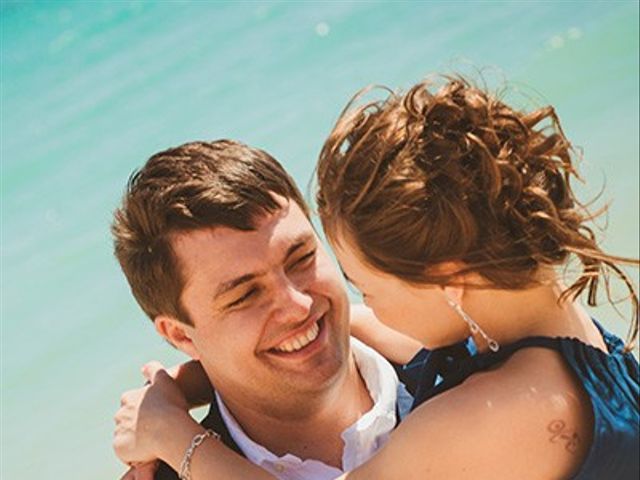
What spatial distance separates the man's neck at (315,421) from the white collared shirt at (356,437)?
0.06m

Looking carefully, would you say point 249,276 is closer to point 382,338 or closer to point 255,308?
point 255,308

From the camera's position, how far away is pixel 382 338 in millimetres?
4105

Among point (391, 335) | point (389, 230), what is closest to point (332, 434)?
point (391, 335)

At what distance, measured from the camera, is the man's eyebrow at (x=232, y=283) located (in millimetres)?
3588

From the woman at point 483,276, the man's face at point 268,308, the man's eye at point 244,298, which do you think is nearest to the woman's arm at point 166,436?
the man's face at point 268,308

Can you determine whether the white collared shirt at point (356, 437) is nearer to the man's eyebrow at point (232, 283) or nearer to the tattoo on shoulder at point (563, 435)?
the man's eyebrow at point (232, 283)

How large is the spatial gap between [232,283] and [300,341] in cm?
33

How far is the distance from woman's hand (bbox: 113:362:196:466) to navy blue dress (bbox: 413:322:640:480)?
1.04m

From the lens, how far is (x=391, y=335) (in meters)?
4.07

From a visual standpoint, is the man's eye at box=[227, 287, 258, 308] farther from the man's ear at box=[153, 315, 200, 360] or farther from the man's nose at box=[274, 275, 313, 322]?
the man's ear at box=[153, 315, 200, 360]

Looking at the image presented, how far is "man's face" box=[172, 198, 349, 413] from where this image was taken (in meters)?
3.61

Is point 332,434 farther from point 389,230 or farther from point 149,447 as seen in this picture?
point 389,230

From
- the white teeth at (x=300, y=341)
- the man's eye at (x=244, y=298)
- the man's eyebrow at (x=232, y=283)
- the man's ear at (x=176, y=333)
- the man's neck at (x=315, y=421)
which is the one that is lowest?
the man's neck at (x=315, y=421)

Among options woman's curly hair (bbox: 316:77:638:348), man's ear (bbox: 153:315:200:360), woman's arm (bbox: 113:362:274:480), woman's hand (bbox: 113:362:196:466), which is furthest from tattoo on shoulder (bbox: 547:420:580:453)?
man's ear (bbox: 153:315:200:360)
